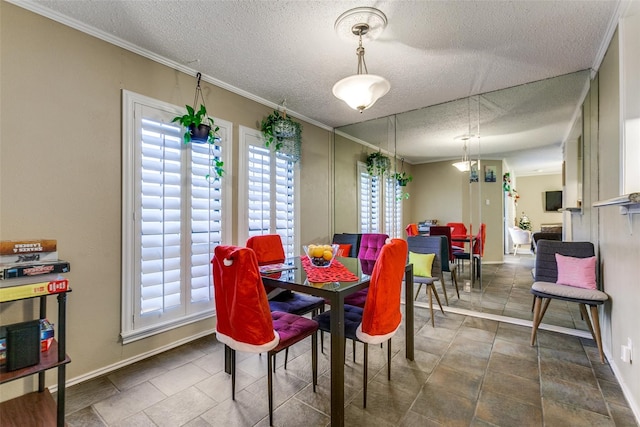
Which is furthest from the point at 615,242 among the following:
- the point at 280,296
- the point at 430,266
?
the point at 280,296

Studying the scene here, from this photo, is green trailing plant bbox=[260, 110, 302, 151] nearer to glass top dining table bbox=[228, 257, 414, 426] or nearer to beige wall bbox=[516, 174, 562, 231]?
glass top dining table bbox=[228, 257, 414, 426]

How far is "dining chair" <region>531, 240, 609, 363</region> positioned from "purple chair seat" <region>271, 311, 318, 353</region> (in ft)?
6.93

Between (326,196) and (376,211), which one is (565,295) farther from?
(326,196)

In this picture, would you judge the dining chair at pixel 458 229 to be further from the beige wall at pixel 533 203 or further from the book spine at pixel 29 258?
the beige wall at pixel 533 203

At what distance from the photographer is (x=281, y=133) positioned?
337cm

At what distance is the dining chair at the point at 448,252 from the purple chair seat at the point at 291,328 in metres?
2.15

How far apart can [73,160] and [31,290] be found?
40.3 inches

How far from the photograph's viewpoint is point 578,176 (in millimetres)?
3000

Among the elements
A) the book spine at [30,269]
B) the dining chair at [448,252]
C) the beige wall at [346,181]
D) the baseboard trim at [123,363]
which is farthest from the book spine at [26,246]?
the dining chair at [448,252]

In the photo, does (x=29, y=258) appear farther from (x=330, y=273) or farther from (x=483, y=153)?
(x=483, y=153)

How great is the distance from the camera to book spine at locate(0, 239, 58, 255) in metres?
1.58

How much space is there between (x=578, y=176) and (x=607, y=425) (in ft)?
8.06

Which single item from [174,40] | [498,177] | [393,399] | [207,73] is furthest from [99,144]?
[498,177]

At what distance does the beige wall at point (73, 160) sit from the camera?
5.72 feet
